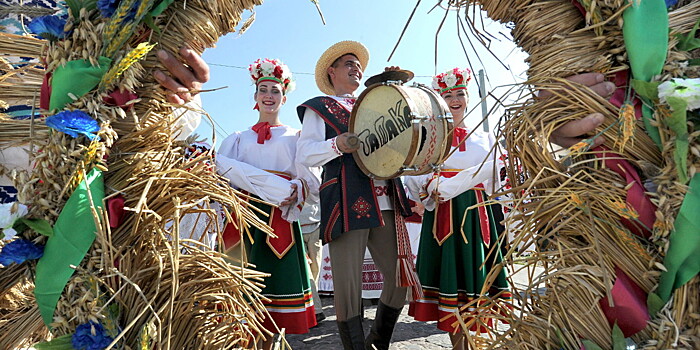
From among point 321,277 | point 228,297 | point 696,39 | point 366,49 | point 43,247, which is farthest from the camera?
point 321,277

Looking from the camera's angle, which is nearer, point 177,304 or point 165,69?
point 177,304

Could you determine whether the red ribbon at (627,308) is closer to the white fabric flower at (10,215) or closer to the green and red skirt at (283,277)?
the white fabric flower at (10,215)

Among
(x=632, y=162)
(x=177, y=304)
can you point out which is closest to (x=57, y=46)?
(x=177, y=304)

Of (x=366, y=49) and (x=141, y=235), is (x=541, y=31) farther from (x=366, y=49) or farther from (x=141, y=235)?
(x=366, y=49)

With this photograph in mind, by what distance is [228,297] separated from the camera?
153 centimetres

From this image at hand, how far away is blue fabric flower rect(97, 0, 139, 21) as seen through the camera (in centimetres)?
142

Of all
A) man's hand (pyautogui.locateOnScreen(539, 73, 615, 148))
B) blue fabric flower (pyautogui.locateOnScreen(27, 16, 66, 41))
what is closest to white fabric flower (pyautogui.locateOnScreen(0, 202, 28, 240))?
blue fabric flower (pyautogui.locateOnScreen(27, 16, 66, 41))

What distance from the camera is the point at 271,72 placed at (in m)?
3.73

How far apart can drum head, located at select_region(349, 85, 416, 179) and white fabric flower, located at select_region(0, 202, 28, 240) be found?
5.45 ft

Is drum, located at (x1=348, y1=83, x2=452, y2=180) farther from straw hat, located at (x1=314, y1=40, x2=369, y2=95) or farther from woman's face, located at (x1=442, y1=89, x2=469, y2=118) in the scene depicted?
woman's face, located at (x1=442, y1=89, x2=469, y2=118)


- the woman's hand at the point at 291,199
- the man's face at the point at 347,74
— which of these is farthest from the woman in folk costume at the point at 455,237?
the woman's hand at the point at 291,199

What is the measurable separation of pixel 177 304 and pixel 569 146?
125cm

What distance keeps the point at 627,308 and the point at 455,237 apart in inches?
82.1

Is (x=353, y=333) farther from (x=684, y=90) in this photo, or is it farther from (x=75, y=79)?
(x=684, y=90)
